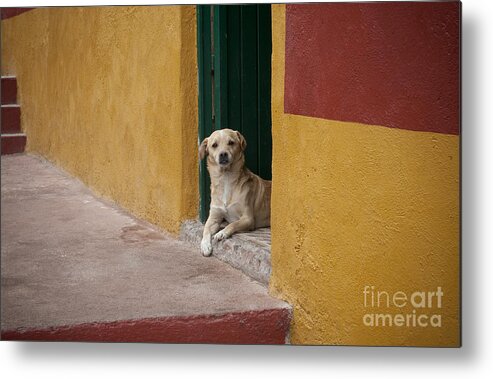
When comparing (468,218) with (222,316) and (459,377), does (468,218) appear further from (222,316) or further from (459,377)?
(222,316)

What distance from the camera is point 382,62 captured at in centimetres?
398

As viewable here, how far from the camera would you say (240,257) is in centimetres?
517

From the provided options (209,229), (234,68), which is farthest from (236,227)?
(234,68)

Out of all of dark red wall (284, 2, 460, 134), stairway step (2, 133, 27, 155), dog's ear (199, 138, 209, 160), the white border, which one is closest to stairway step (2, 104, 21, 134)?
stairway step (2, 133, 27, 155)

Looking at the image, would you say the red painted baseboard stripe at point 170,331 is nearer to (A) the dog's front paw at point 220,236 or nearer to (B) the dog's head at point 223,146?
(A) the dog's front paw at point 220,236

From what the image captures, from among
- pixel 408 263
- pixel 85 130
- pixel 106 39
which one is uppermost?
pixel 106 39

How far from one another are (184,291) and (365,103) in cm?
135

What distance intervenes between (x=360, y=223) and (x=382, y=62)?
687 mm

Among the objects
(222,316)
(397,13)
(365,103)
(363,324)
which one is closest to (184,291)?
(222,316)

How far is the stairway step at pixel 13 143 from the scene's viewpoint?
4574mm

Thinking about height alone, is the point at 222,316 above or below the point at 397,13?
below

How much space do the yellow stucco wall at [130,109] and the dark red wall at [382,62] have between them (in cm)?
120

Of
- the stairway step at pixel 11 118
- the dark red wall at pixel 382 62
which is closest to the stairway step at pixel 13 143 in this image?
the stairway step at pixel 11 118

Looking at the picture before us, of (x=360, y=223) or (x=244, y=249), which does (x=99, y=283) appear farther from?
(x=360, y=223)
